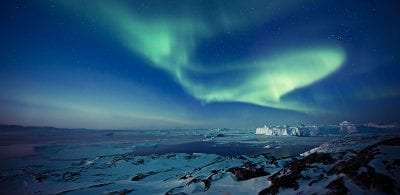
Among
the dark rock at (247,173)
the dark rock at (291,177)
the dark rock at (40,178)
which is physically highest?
the dark rock at (291,177)

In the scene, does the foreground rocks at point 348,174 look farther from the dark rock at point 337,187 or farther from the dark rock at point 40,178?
the dark rock at point 40,178

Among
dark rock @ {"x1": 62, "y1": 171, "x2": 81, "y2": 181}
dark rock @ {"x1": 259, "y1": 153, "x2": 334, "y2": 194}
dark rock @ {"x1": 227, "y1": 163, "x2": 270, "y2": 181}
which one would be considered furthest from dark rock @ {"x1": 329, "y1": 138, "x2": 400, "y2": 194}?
dark rock @ {"x1": 62, "y1": 171, "x2": 81, "y2": 181}

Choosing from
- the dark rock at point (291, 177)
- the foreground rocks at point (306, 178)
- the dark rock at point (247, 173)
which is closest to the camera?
the foreground rocks at point (306, 178)

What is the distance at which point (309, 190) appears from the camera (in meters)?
15.9

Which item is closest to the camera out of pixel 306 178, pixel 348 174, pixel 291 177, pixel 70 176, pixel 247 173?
pixel 348 174

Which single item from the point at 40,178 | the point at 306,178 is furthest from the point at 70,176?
the point at 306,178

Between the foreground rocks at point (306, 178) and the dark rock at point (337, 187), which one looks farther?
the foreground rocks at point (306, 178)

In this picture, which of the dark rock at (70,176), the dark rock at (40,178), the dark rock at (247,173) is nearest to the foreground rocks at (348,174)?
the dark rock at (247,173)

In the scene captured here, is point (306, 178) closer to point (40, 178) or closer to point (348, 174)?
point (348, 174)

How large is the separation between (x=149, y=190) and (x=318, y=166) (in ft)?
65.6

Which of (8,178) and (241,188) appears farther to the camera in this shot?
(8,178)

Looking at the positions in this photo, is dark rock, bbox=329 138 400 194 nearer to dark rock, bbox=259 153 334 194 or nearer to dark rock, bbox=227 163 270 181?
dark rock, bbox=259 153 334 194

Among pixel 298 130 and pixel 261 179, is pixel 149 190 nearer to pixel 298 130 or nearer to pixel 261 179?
pixel 261 179

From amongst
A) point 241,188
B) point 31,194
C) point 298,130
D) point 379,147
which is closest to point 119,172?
point 31,194
